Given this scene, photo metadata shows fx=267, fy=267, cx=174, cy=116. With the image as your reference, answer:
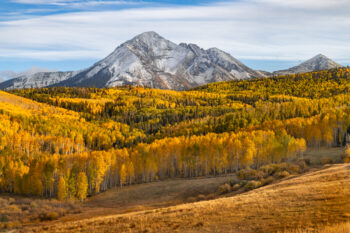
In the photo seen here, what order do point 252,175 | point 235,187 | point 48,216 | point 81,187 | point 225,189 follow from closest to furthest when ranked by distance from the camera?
point 48,216
point 235,187
point 225,189
point 252,175
point 81,187

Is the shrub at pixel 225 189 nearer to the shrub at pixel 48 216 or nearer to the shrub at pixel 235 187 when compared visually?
the shrub at pixel 235 187

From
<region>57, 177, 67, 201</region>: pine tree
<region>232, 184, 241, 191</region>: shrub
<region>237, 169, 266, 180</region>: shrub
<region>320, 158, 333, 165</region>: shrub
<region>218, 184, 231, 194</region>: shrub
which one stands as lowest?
<region>57, 177, 67, 201</region>: pine tree

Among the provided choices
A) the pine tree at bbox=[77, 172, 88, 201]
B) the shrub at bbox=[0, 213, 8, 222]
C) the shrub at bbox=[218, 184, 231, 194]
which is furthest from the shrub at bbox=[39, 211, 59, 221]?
the shrub at bbox=[218, 184, 231, 194]

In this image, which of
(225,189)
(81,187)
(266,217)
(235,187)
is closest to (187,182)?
(225,189)

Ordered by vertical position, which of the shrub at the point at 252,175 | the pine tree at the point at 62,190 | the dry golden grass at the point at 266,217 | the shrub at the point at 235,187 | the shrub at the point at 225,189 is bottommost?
the pine tree at the point at 62,190

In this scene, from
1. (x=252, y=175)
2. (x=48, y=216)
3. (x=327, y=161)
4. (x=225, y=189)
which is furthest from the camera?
(x=327, y=161)

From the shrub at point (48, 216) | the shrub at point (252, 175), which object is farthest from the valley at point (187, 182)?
the shrub at point (252, 175)

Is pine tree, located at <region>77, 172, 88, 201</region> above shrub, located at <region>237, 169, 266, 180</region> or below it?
below

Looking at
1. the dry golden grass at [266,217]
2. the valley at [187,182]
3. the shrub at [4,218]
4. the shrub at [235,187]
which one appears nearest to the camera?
the dry golden grass at [266,217]

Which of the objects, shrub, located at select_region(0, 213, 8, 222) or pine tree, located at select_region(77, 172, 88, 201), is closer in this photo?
shrub, located at select_region(0, 213, 8, 222)

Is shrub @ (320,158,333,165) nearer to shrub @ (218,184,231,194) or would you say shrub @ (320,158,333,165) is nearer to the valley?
the valley

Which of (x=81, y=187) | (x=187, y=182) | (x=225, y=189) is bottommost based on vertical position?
(x=81, y=187)

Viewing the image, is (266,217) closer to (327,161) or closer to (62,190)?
(327,161)

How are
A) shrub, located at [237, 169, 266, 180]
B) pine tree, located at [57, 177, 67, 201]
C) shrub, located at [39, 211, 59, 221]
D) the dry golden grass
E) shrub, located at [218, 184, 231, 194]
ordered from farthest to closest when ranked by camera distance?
pine tree, located at [57, 177, 67, 201] < shrub, located at [237, 169, 266, 180] < shrub, located at [218, 184, 231, 194] < shrub, located at [39, 211, 59, 221] < the dry golden grass
